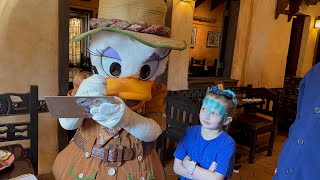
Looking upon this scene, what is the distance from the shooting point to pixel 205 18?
641 cm

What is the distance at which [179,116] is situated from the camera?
8.81ft

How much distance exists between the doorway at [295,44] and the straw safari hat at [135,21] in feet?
15.5

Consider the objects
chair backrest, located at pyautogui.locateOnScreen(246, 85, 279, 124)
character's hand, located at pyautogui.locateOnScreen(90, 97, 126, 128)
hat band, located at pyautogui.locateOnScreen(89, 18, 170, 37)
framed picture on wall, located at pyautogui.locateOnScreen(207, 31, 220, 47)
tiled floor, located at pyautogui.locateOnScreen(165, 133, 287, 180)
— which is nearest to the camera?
character's hand, located at pyautogui.locateOnScreen(90, 97, 126, 128)

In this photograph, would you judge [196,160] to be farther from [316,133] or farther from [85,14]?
[85,14]

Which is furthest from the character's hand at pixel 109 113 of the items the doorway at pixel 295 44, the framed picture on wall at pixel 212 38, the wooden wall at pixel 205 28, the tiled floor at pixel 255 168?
the framed picture on wall at pixel 212 38

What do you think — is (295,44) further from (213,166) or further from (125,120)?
(125,120)

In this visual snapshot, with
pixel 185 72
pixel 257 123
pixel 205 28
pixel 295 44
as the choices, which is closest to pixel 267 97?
pixel 257 123

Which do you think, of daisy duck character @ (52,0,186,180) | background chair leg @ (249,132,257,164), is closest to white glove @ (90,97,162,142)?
daisy duck character @ (52,0,186,180)

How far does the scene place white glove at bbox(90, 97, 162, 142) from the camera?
930 millimetres

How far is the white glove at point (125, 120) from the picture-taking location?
0.93 meters

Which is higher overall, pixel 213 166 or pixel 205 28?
pixel 205 28

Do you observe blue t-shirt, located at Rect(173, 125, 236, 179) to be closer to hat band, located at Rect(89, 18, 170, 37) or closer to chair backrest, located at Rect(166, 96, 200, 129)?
hat band, located at Rect(89, 18, 170, 37)

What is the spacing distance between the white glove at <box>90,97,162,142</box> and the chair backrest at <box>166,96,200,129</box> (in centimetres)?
136

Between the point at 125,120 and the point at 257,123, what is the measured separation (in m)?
2.63
